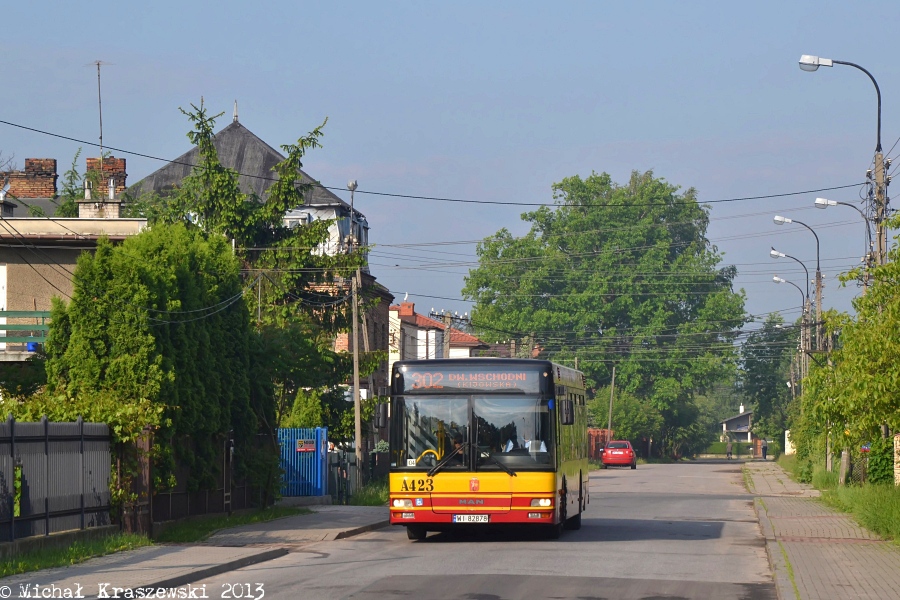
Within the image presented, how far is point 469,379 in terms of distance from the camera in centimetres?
1888

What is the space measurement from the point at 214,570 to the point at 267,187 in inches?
1867

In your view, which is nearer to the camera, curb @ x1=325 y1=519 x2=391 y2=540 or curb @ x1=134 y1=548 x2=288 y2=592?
curb @ x1=134 y1=548 x2=288 y2=592

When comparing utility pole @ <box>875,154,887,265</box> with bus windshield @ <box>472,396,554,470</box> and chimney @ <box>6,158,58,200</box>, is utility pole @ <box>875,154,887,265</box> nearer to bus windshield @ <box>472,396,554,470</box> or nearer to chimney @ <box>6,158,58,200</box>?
bus windshield @ <box>472,396,554,470</box>

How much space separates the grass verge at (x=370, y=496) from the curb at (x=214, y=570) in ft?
40.4

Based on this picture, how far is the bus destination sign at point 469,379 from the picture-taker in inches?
738

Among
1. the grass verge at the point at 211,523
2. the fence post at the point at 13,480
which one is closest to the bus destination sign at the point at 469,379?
the grass verge at the point at 211,523

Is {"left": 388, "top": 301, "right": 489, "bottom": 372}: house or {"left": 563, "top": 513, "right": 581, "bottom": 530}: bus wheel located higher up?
{"left": 388, "top": 301, "right": 489, "bottom": 372}: house

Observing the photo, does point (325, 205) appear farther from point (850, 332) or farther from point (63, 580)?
point (63, 580)

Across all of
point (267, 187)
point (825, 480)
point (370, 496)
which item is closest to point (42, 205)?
point (267, 187)

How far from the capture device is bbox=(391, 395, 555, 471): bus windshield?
18.4m

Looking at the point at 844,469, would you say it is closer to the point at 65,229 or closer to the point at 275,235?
the point at 275,235

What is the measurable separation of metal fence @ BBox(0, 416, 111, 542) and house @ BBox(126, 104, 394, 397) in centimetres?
3577

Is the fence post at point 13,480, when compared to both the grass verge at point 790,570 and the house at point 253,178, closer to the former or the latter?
the grass verge at point 790,570

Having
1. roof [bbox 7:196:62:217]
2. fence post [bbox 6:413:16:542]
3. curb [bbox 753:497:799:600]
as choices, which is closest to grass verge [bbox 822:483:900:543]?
curb [bbox 753:497:799:600]
